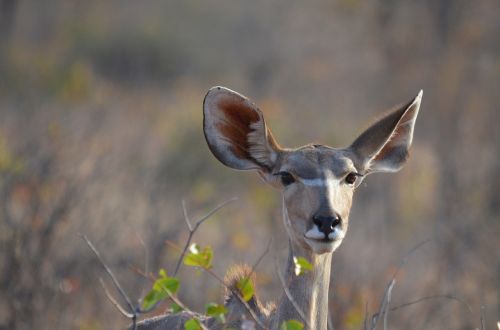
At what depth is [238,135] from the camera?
20.7 ft

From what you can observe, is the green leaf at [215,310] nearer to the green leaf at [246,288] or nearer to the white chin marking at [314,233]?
the green leaf at [246,288]

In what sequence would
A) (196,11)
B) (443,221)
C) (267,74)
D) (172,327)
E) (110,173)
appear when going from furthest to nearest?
(196,11) → (267,74) → (443,221) → (110,173) → (172,327)

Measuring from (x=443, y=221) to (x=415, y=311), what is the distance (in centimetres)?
325

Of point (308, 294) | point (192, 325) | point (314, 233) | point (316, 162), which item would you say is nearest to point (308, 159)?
point (316, 162)

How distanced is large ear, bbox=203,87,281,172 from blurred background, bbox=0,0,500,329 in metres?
0.59

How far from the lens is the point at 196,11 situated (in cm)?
3725

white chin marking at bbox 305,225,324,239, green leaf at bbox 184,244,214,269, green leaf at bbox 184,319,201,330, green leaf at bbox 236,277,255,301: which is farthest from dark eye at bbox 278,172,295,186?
green leaf at bbox 184,319,201,330

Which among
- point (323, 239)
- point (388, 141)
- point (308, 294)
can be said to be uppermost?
point (388, 141)

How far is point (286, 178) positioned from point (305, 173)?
16 centimetres

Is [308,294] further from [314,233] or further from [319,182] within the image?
[319,182]

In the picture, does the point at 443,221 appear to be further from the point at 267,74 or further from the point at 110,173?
the point at 267,74

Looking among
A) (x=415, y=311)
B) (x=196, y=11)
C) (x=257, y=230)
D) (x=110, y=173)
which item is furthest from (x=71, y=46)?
(x=415, y=311)

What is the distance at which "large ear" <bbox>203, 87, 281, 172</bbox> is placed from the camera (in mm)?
6184

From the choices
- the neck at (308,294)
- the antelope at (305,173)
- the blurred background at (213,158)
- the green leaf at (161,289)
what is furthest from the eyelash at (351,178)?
the green leaf at (161,289)
